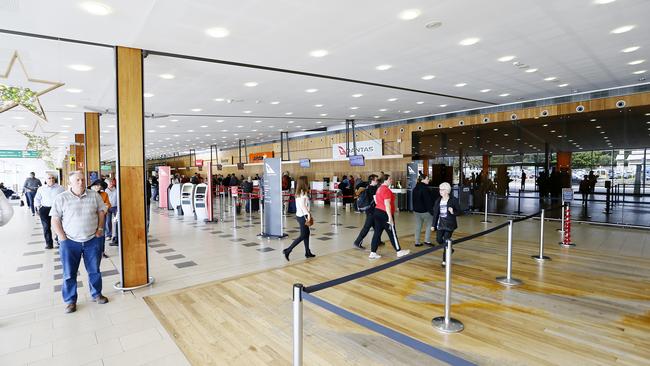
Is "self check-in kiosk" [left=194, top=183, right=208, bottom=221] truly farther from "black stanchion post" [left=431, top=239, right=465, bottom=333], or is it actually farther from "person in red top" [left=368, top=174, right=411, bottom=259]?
"black stanchion post" [left=431, top=239, right=465, bottom=333]

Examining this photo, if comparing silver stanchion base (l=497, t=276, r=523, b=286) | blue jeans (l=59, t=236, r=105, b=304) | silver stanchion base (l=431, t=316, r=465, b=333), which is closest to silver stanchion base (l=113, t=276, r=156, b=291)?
blue jeans (l=59, t=236, r=105, b=304)

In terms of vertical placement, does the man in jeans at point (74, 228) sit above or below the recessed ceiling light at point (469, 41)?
below

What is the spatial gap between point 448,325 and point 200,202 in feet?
30.9

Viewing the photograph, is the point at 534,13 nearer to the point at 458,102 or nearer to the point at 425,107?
the point at 458,102

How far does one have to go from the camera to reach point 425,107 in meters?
11.1

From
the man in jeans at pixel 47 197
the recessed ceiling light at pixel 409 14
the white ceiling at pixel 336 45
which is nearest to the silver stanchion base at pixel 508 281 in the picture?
the white ceiling at pixel 336 45

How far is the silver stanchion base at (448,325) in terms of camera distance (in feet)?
10.7

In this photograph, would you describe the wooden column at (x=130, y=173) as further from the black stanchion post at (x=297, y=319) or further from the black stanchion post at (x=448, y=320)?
the black stanchion post at (x=448, y=320)

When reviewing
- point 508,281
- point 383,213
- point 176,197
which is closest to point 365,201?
point 383,213

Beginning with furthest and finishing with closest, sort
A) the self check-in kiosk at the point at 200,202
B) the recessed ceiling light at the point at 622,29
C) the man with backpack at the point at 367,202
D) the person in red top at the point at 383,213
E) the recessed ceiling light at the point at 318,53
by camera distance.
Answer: the self check-in kiosk at the point at 200,202, the man with backpack at the point at 367,202, the person in red top at the point at 383,213, the recessed ceiling light at the point at 318,53, the recessed ceiling light at the point at 622,29

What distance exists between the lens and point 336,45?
5.36m

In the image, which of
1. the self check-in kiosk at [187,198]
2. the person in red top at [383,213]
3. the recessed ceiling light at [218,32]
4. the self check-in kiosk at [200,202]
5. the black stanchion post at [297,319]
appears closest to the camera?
the black stanchion post at [297,319]

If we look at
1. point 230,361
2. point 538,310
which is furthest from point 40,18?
point 538,310

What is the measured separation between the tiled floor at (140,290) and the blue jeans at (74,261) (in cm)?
24
